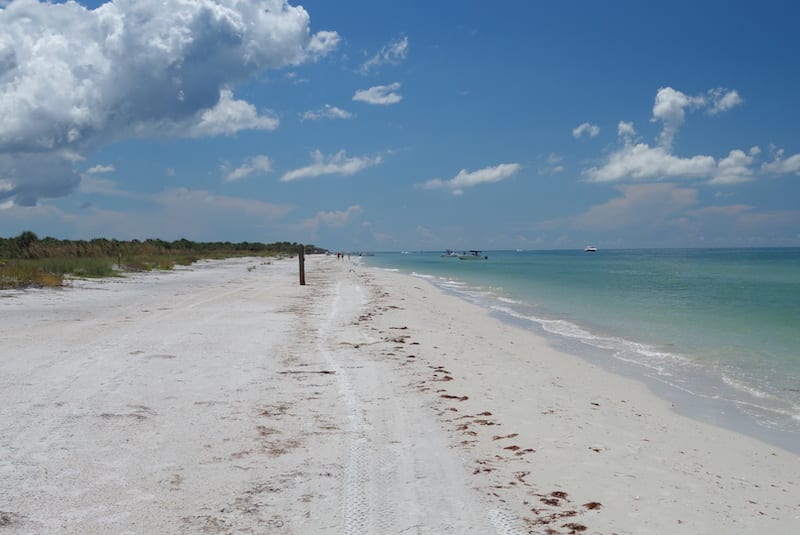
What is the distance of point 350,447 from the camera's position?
558cm

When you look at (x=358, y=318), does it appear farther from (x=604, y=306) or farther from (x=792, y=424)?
(x=604, y=306)

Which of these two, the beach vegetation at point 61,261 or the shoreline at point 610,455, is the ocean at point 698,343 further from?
the beach vegetation at point 61,261

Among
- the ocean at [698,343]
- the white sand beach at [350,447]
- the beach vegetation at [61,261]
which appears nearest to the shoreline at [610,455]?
the white sand beach at [350,447]

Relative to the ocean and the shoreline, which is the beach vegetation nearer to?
the ocean

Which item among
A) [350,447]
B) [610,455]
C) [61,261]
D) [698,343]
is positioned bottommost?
[698,343]

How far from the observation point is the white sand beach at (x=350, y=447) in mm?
4172

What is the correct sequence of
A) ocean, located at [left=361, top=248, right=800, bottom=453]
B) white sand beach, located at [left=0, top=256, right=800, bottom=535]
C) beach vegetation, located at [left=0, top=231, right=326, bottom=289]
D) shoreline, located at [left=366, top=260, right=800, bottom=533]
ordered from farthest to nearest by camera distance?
1. beach vegetation, located at [left=0, top=231, right=326, bottom=289]
2. ocean, located at [left=361, top=248, right=800, bottom=453]
3. shoreline, located at [left=366, top=260, right=800, bottom=533]
4. white sand beach, located at [left=0, top=256, right=800, bottom=535]

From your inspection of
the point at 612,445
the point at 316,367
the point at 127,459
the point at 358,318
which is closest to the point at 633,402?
the point at 612,445

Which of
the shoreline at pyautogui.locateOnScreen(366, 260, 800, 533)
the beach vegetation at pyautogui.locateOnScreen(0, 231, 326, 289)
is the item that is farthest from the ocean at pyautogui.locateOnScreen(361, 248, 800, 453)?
the beach vegetation at pyautogui.locateOnScreen(0, 231, 326, 289)

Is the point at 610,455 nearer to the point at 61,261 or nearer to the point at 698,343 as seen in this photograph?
the point at 698,343

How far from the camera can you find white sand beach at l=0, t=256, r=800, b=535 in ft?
13.7

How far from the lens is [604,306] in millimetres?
24531

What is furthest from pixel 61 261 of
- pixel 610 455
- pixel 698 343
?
pixel 610 455

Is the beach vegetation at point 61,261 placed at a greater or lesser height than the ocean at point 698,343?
greater
